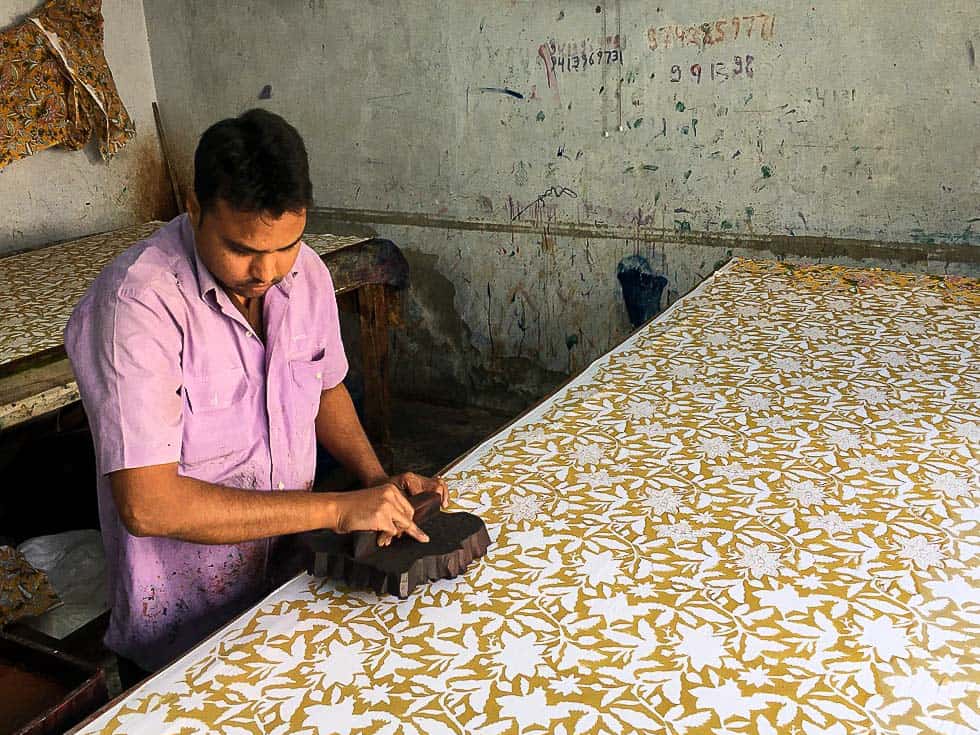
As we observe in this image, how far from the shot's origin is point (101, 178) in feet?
15.3

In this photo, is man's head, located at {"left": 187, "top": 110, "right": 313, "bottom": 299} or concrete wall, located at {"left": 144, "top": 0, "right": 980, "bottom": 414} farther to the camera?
concrete wall, located at {"left": 144, "top": 0, "right": 980, "bottom": 414}

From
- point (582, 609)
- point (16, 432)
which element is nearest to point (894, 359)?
point (582, 609)

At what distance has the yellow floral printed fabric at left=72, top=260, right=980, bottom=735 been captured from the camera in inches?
40.4

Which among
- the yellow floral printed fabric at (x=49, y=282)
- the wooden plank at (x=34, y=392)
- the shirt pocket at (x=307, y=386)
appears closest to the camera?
the shirt pocket at (x=307, y=386)

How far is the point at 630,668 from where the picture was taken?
109cm

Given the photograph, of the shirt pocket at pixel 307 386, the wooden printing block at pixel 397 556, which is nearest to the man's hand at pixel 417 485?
the wooden printing block at pixel 397 556

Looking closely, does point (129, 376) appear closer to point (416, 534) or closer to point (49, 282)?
point (416, 534)

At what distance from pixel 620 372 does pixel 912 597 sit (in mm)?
951

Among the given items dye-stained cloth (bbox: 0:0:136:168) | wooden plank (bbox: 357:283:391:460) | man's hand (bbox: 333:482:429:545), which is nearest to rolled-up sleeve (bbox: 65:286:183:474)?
man's hand (bbox: 333:482:429:545)

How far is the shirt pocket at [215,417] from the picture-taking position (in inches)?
56.1

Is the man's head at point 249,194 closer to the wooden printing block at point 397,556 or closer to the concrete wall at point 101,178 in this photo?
the wooden printing block at point 397,556

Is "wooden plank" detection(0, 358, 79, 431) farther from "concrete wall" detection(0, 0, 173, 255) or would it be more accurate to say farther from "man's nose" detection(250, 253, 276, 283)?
"concrete wall" detection(0, 0, 173, 255)

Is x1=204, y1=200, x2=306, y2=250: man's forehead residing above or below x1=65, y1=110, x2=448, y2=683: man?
above

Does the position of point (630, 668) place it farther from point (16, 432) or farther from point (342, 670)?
point (16, 432)
